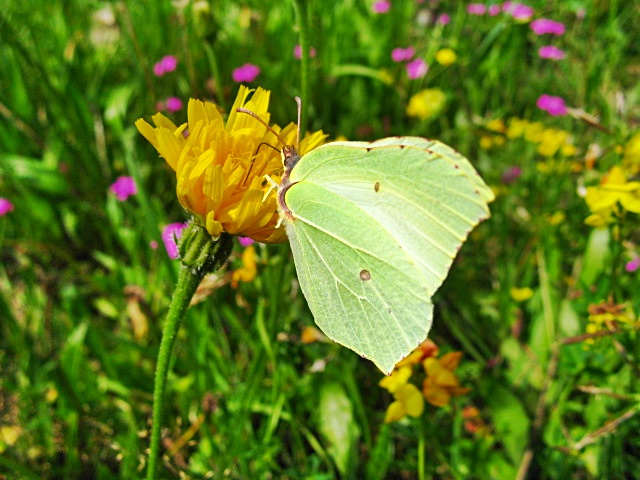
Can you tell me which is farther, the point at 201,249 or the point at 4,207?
the point at 4,207

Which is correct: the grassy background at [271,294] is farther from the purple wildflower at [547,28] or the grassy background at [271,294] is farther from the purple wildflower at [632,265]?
the purple wildflower at [547,28]

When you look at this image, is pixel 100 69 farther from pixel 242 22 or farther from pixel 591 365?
pixel 591 365

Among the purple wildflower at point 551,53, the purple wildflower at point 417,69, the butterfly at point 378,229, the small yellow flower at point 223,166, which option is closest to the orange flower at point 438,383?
the butterfly at point 378,229

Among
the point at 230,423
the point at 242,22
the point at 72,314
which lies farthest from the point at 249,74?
the point at 230,423

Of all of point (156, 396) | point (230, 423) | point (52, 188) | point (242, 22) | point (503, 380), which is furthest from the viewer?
point (242, 22)

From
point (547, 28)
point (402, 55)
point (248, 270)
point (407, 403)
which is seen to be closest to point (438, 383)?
point (407, 403)

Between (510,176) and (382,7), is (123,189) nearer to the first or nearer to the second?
(510,176)
